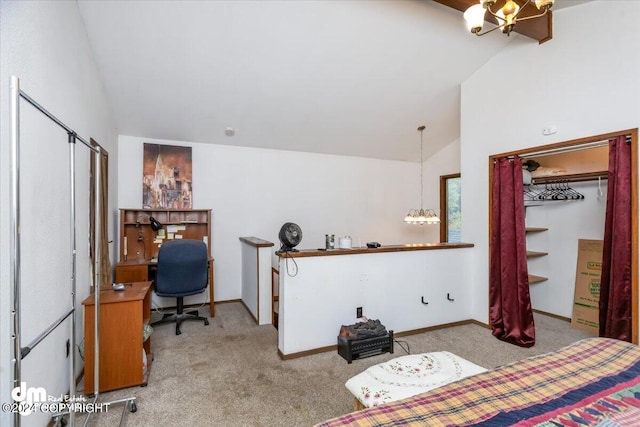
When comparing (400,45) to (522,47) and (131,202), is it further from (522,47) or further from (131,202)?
(131,202)

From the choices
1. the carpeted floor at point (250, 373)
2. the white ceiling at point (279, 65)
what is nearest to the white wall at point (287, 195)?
the white ceiling at point (279, 65)

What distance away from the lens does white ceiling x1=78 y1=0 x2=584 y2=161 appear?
2.86m

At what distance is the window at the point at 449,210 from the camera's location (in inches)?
238

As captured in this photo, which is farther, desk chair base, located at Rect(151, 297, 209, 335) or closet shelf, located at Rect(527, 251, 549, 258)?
closet shelf, located at Rect(527, 251, 549, 258)

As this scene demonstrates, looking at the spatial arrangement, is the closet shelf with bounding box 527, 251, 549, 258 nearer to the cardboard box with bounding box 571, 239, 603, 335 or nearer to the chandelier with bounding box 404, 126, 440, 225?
the cardboard box with bounding box 571, 239, 603, 335

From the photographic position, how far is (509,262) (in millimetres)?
3443

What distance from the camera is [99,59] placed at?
3094 millimetres

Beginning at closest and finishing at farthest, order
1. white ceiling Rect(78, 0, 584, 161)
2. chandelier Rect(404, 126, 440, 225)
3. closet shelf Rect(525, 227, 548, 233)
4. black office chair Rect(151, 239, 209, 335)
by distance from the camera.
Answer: white ceiling Rect(78, 0, 584, 161), black office chair Rect(151, 239, 209, 335), closet shelf Rect(525, 227, 548, 233), chandelier Rect(404, 126, 440, 225)

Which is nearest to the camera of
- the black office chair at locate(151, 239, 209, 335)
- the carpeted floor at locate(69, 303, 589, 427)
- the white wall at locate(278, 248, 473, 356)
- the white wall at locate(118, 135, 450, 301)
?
the carpeted floor at locate(69, 303, 589, 427)

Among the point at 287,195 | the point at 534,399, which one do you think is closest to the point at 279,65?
the point at 287,195

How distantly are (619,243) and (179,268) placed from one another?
173 inches

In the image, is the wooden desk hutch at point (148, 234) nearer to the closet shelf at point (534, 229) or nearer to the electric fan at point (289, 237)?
the electric fan at point (289, 237)

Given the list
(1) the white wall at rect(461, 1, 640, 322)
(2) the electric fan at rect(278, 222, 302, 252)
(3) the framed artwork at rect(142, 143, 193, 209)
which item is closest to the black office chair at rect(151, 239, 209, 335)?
(3) the framed artwork at rect(142, 143, 193, 209)

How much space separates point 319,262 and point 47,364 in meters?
2.09
